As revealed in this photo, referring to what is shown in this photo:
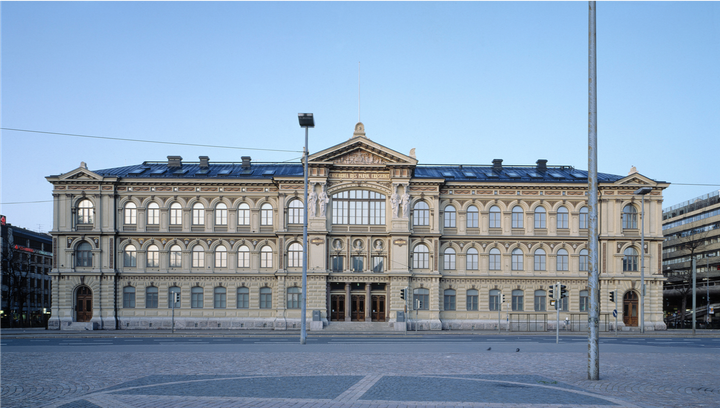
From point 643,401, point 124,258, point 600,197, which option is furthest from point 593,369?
point 124,258

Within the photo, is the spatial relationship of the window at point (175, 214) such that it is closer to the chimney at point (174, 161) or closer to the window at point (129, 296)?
the chimney at point (174, 161)

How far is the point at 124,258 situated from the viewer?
60.8 meters

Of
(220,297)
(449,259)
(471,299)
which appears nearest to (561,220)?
(449,259)

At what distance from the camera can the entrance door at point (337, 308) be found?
59.7 meters

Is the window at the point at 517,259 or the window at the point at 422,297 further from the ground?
the window at the point at 517,259

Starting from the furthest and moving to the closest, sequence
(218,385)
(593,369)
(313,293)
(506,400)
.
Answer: (313,293), (593,369), (218,385), (506,400)

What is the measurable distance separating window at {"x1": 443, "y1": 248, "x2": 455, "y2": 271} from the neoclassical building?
0.30 ft

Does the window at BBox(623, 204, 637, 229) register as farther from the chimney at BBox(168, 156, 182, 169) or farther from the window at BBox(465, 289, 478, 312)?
the chimney at BBox(168, 156, 182, 169)

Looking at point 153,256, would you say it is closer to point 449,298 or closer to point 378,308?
point 378,308

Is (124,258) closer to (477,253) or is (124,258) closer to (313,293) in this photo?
(313,293)

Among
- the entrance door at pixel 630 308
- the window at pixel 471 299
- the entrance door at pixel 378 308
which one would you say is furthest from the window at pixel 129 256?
the entrance door at pixel 630 308

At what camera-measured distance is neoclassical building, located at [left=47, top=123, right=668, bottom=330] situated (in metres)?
59.5

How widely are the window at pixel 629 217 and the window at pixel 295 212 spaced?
96.7 feet

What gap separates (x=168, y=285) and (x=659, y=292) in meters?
44.7
